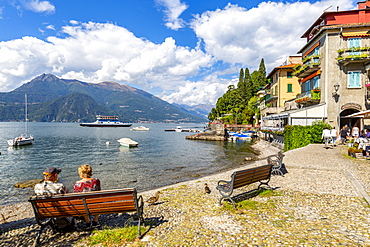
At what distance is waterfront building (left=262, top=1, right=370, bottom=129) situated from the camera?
85.1 feet

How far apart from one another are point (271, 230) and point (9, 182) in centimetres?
1936

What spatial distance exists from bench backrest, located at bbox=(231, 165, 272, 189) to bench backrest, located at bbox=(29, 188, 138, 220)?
3.12 m

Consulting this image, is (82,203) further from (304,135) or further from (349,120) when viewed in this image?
(349,120)

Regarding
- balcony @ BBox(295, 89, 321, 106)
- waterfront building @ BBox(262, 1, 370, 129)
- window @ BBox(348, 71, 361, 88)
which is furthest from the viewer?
balcony @ BBox(295, 89, 321, 106)

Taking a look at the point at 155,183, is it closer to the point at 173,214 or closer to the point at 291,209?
the point at 173,214

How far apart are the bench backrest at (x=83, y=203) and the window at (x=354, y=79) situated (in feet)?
99.7

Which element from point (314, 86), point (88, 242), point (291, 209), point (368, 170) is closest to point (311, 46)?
point (314, 86)

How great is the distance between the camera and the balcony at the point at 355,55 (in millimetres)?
25125

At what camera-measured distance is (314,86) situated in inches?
1167

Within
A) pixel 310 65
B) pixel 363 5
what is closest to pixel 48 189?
pixel 310 65

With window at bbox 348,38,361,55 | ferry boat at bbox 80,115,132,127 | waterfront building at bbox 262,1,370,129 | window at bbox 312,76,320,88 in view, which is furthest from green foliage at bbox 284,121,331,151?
ferry boat at bbox 80,115,132,127

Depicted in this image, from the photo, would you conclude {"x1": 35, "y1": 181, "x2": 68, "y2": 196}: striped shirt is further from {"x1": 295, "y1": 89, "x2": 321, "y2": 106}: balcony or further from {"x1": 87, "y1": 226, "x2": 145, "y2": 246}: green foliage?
{"x1": 295, "y1": 89, "x2": 321, "y2": 106}: balcony

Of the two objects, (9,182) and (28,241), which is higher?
(28,241)

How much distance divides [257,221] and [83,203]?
4052mm
